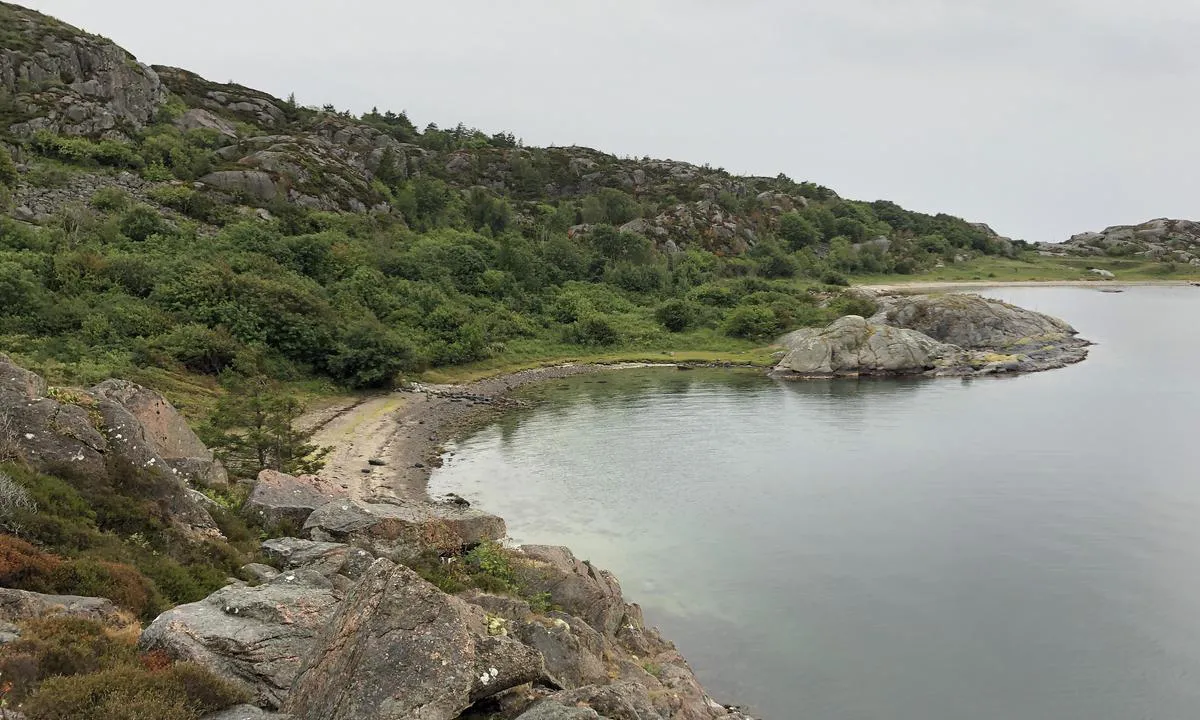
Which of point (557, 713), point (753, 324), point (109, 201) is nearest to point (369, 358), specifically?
point (109, 201)

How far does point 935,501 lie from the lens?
116 ft

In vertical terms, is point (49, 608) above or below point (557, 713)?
above

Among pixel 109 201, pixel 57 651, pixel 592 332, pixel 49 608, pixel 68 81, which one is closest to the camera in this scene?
pixel 57 651

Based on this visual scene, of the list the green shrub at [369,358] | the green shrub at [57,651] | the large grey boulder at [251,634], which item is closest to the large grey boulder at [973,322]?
the green shrub at [369,358]

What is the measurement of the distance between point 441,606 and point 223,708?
121 inches

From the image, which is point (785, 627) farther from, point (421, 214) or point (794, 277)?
point (794, 277)

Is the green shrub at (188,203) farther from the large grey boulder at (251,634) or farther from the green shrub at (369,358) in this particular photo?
the large grey boulder at (251,634)

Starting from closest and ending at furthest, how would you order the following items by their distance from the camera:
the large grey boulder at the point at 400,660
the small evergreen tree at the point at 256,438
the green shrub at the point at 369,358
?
the large grey boulder at the point at 400,660 → the small evergreen tree at the point at 256,438 → the green shrub at the point at 369,358

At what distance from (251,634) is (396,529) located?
858 centimetres

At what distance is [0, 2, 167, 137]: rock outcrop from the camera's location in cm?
8231

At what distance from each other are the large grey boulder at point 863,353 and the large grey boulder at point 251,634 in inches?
2638

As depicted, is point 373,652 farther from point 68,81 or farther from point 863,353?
point 68,81

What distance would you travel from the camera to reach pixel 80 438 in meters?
15.2

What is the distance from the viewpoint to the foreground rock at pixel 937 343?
73.8 metres
